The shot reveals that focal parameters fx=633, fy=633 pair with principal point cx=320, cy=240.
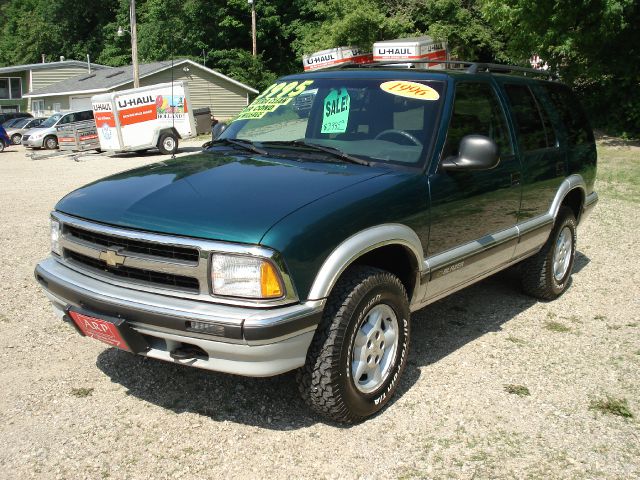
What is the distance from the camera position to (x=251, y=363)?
9.76 ft

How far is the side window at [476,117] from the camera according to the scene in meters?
4.04

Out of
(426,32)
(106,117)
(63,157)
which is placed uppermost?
(426,32)

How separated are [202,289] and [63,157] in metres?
22.2

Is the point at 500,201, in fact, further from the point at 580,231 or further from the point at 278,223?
the point at 580,231

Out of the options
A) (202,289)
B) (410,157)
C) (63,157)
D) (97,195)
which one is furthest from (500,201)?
(63,157)

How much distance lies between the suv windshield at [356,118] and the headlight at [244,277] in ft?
4.23

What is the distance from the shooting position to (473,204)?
13.5 ft

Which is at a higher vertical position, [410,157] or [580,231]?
[410,157]

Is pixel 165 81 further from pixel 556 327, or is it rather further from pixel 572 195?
pixel 556 327

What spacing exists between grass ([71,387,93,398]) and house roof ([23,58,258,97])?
35155 mm

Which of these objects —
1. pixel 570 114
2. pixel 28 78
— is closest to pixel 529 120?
pixel 570 114

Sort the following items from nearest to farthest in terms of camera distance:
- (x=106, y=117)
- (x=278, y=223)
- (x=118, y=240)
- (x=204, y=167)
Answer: (x=278, y=223), (x=118, y=240), (x=204, y=167), (x=106, y=117)

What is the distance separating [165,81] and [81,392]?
36.6 m

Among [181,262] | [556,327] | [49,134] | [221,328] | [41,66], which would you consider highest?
[41,66]
